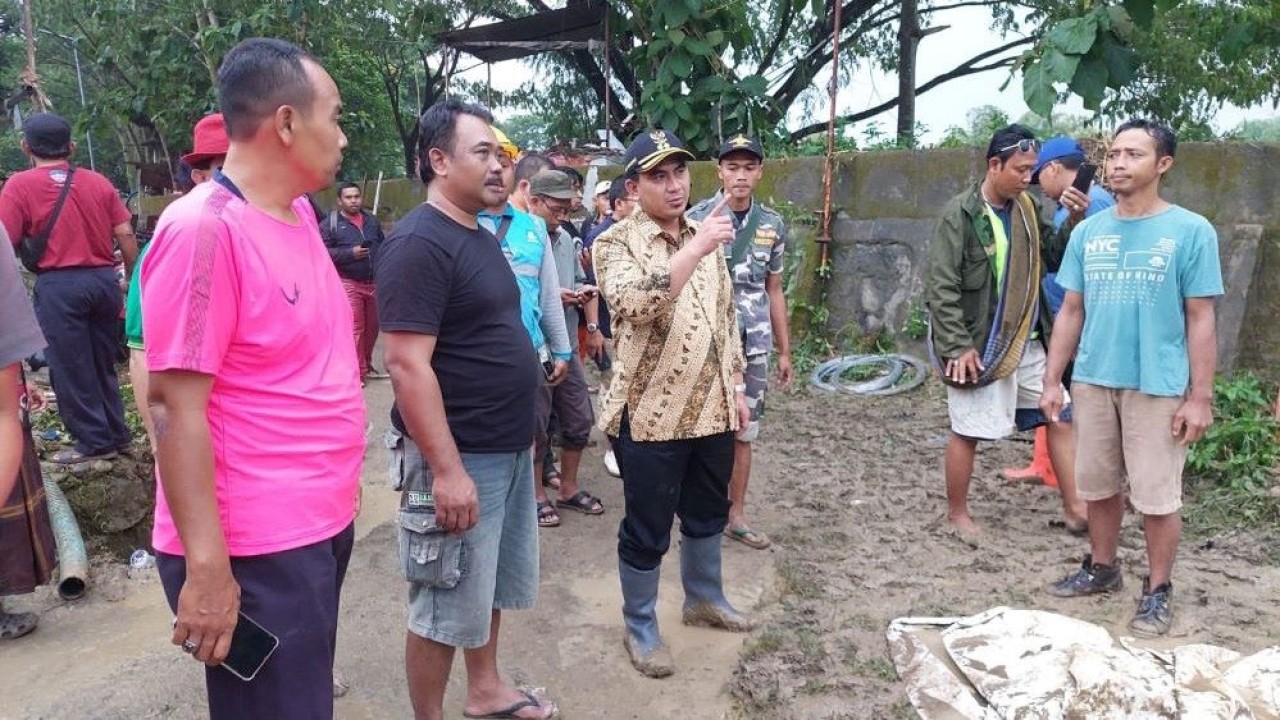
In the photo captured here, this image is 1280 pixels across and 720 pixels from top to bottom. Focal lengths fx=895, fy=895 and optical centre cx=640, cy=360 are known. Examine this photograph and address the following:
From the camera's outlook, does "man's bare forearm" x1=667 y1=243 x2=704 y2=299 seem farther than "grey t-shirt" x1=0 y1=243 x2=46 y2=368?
Yes

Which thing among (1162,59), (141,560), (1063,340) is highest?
(1162,59)

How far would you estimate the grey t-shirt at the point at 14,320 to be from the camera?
1.78 m

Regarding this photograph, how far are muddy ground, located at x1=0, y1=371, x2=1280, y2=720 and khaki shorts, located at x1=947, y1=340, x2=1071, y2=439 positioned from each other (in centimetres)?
57

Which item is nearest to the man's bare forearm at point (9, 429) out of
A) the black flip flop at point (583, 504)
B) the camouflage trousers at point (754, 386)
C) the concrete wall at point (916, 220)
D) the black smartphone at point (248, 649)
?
the black smartphone at point (248, 649)

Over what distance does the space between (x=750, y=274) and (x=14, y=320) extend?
300 cm

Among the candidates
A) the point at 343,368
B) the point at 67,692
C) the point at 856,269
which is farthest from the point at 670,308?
the point at 856,269

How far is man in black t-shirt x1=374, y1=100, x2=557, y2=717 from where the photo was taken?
227 cm

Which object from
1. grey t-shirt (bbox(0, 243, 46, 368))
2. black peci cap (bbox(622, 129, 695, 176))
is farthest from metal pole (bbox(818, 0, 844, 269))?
grey t-shirt (bbox(0, 243, 46, 368))

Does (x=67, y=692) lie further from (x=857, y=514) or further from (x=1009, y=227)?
(x=1009, y=227)

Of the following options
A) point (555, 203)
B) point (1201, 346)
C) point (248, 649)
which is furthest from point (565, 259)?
point (248, 649)

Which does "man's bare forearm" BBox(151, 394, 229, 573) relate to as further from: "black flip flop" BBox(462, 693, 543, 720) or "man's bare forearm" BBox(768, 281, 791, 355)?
"man's bare forearm" BBox(768, 281, 791, 355)

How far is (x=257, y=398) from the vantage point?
1.69 m

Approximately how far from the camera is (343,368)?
1881mm

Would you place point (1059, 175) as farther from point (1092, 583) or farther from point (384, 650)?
point (384, 650)
